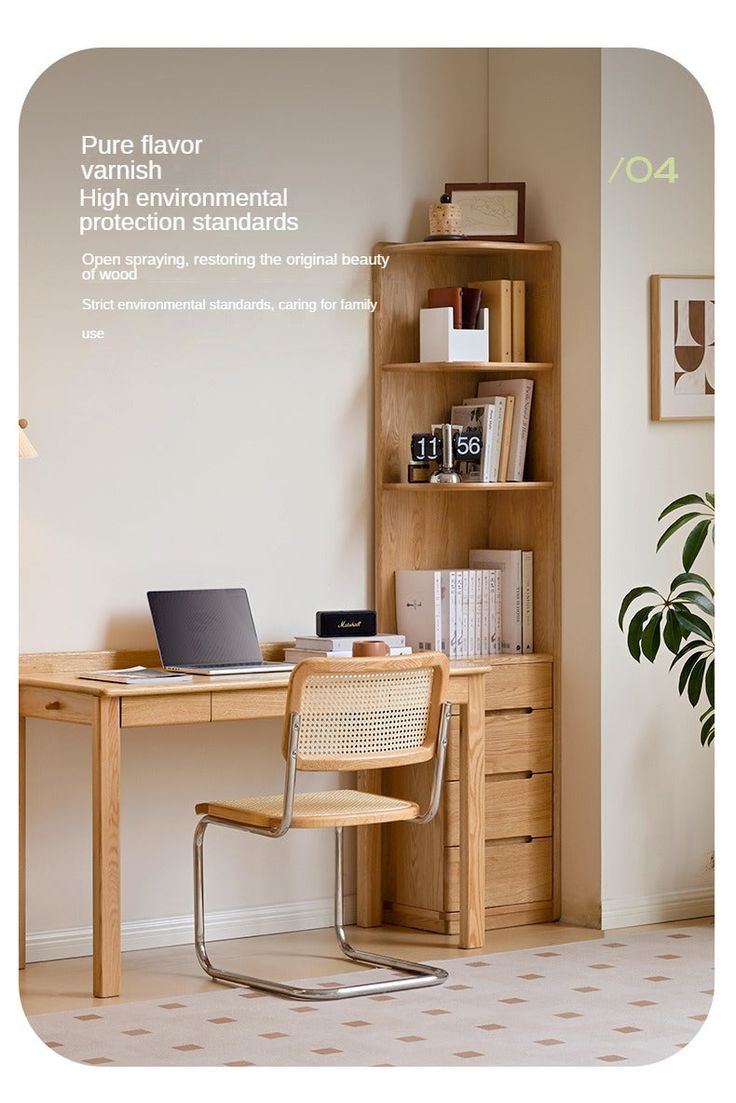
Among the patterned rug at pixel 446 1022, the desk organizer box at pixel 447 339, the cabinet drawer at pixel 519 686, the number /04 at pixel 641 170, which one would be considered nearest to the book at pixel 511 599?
the cabinet drawer at pixel 519 686

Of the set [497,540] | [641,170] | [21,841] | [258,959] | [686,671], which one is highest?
[641,170]

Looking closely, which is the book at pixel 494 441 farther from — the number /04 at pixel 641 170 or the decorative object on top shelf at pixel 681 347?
the number /04 at pixel 641 170

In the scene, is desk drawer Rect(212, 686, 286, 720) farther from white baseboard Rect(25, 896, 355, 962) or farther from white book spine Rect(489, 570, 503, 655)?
white book spine Rect(489, 570, 503, 655)

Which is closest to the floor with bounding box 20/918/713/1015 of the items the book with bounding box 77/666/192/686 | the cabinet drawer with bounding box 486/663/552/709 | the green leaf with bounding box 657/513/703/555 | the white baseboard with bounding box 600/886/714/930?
the white baseboard with bounding box 600/886/714/930

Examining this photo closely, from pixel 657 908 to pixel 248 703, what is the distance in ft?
4.56

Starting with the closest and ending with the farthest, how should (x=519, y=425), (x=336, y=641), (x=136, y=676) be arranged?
(x=136, y=676), (x=336, y=641), (x=519, y=425)

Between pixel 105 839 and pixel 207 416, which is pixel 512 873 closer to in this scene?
pixel 105 839

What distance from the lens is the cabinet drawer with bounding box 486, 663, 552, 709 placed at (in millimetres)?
4895

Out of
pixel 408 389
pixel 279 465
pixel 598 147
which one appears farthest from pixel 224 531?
pixel 598 147

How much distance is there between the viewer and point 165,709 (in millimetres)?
4215

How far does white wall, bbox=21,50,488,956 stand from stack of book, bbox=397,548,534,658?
0.15 m

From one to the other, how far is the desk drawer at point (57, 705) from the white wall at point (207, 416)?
178 mm

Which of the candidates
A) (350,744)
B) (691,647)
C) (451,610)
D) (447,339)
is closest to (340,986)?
(350,744)

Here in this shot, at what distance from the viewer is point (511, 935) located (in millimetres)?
4820
